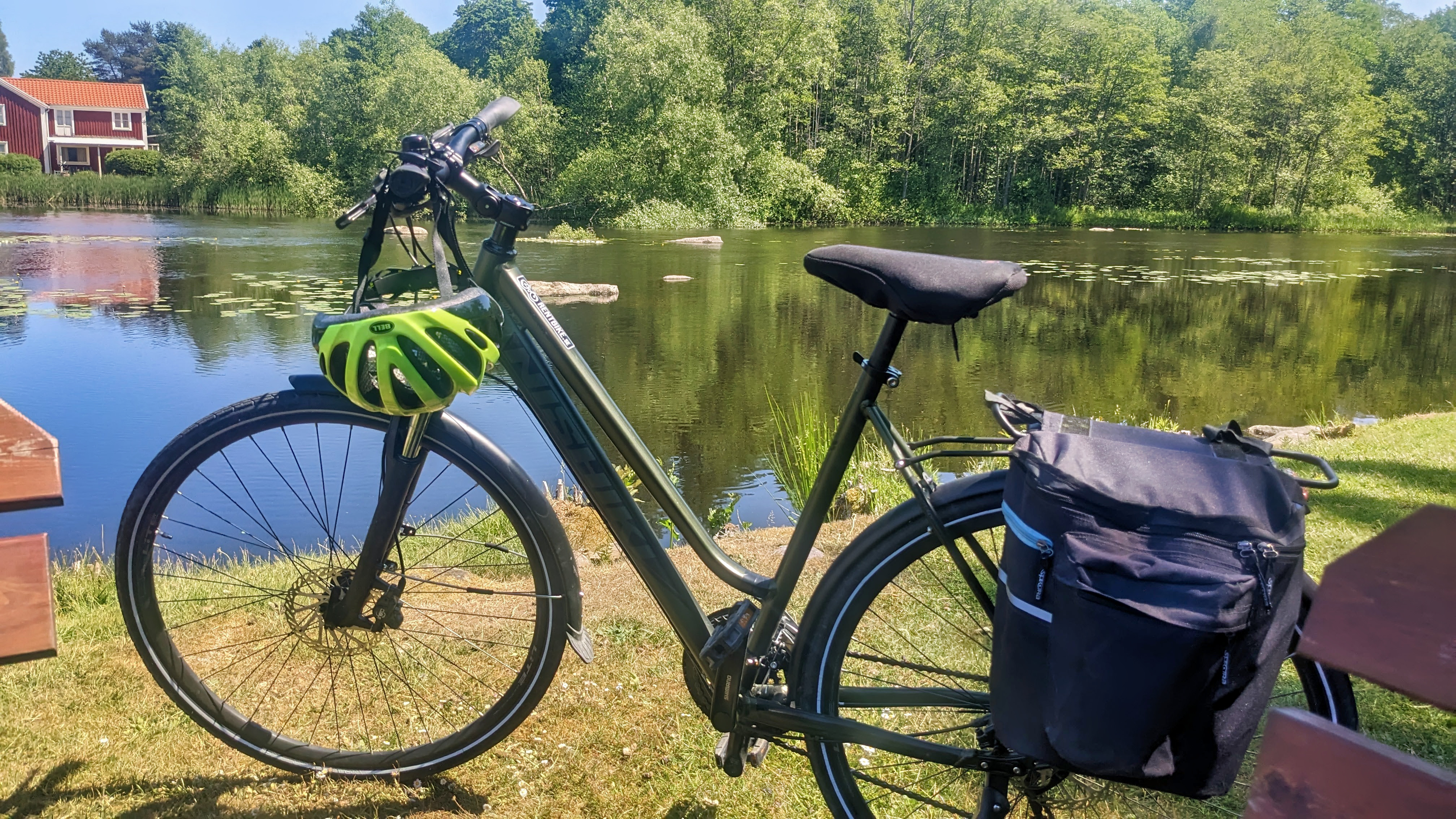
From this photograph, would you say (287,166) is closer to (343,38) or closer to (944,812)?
(343,38)

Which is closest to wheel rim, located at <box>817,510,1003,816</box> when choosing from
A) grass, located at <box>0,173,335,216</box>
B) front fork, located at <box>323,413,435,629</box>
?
front fork, located at <box>323,413,435,629</box>

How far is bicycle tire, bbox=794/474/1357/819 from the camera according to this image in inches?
70.2

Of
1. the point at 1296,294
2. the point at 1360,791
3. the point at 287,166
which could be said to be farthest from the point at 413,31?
the point at 1360,791

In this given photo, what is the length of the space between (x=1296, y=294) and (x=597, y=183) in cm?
2156

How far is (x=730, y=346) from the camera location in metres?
12.0

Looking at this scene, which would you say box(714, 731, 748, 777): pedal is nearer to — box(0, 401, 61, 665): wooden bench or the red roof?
box(0, 401, 61, 665): wooden bench

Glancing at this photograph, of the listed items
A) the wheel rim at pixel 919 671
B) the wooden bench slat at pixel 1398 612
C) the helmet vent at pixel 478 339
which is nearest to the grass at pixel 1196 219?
the wheel rim at pixel 919 671

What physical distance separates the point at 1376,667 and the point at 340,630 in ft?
7.18

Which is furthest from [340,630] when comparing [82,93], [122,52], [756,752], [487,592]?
[122,52]

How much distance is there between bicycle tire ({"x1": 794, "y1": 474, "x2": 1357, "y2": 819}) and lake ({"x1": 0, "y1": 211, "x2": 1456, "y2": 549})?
2.91 meters

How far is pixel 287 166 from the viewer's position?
37.3 meters

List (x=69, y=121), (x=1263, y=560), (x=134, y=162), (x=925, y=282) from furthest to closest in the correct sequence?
1. (x=69, y=121)
2. (x=134, y=162)
3. (x=925, y=282)
4. (x=1263, y=560)

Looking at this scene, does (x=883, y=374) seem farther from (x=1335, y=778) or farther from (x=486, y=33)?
(x=486, y=33)

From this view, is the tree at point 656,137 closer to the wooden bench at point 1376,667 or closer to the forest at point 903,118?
the forest at point 903,118
